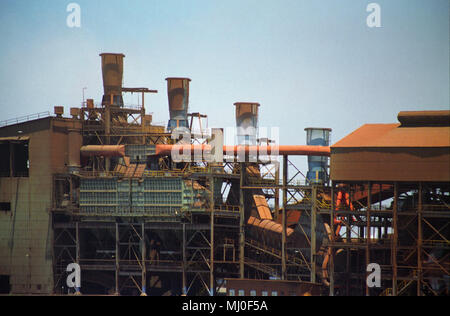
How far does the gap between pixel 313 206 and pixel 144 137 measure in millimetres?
19823

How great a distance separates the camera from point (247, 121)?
9250cm

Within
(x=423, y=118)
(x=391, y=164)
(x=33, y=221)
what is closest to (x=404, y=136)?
(x=423, y=118)

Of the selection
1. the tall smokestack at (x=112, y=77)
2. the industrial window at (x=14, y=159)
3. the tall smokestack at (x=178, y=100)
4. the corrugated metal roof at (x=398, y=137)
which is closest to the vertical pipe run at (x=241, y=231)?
the tall smokestack at (x=178, y=100)

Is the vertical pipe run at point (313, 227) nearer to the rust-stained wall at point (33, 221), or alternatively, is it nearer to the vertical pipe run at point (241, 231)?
the vertical pipe run at point (241, 231)

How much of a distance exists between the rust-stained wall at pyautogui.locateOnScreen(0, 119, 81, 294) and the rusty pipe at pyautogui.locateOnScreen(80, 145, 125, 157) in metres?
2.49

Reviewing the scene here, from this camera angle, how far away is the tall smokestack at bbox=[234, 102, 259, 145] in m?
92.1

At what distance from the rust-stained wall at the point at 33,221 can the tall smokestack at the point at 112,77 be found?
7247mm

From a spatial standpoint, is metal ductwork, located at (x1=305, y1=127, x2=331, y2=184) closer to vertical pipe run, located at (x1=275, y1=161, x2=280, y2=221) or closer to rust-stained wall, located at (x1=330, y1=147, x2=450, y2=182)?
vertical pipe run, located at (x1=275, y1=161, x2=280, y2=221)

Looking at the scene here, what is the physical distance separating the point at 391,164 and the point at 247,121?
19491 millimetres

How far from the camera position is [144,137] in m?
92.5

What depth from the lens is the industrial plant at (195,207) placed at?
79812 millimetres

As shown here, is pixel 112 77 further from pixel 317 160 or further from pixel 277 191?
pixel 317 160

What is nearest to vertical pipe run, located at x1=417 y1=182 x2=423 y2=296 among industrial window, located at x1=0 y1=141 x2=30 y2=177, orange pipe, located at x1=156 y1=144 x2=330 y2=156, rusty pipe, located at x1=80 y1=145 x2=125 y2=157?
orange pipe, located at x1=156 y1=144 x2=330 y2=156
